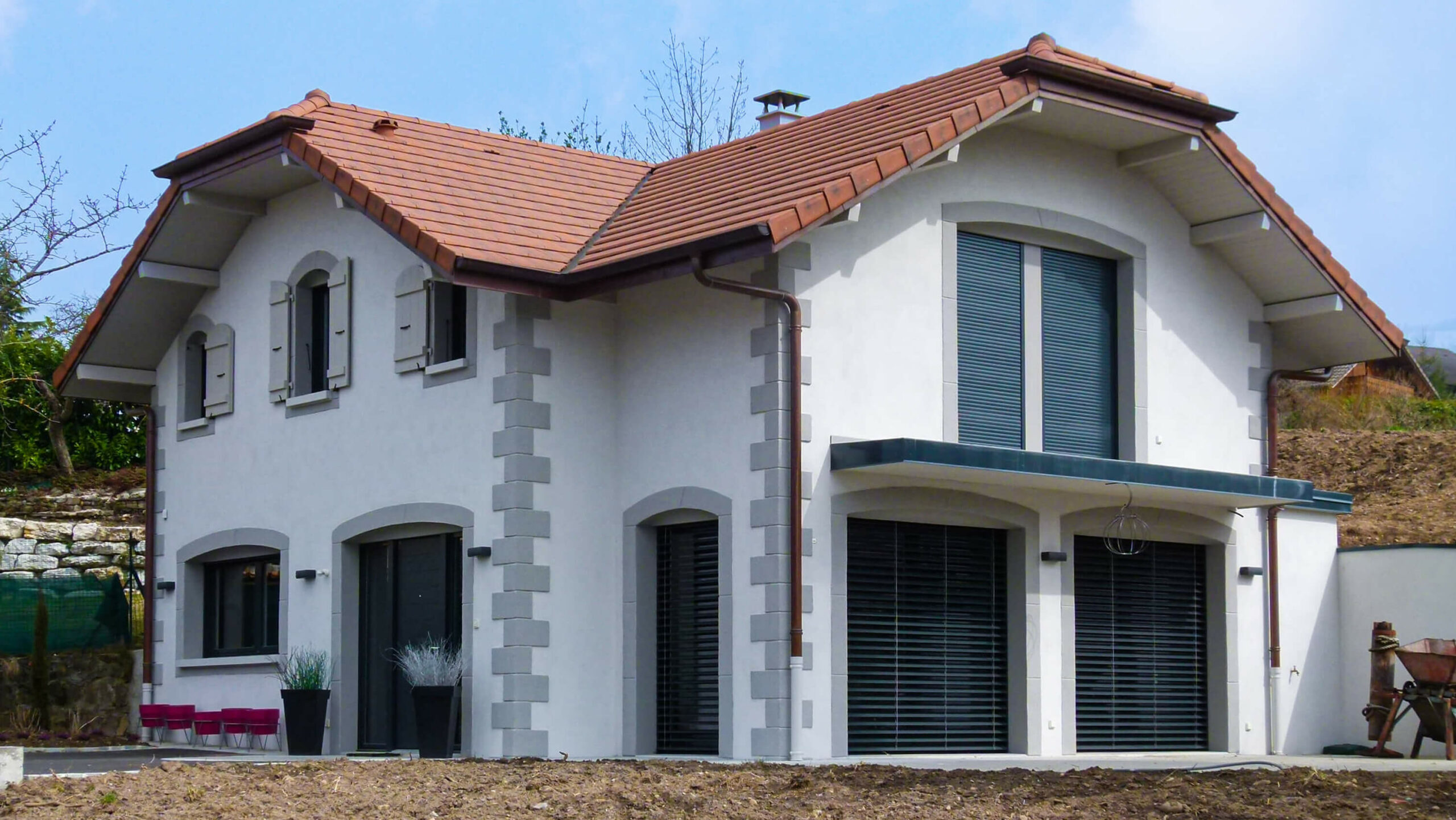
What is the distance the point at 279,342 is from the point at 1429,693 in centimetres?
1161

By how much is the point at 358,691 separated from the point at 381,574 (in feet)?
3.77

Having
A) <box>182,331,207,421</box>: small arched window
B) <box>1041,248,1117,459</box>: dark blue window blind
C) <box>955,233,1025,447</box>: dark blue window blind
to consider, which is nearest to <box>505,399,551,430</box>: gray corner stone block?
<box>955,233,1025,447</box>: dark blue window blind

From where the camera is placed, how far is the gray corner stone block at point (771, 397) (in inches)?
→ 571

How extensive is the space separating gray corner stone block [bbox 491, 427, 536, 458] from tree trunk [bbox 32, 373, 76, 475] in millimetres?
14590

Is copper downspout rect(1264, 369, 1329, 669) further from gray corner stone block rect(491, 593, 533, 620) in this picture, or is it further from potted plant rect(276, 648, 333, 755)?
potted plant rect(276, 648, 333, 755)

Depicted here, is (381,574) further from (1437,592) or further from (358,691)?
(1437,592)

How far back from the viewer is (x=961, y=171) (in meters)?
16.0

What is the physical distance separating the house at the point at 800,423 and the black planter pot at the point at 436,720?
283mm

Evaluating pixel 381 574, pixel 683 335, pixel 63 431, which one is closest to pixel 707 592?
pixel 683 335

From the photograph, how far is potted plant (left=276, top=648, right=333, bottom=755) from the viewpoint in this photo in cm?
1695

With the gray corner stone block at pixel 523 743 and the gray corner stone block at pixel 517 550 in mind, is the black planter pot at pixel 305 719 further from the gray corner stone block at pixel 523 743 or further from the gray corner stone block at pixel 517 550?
the gray corner stone block at pixel 517 550

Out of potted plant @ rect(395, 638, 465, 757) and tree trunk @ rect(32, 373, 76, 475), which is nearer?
potted plant @ rect(395, 638, 465, 757)

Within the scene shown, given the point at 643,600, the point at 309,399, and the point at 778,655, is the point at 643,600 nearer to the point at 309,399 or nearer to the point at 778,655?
the point at 778,655

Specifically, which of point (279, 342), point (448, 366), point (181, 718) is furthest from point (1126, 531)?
point (181, 718)
